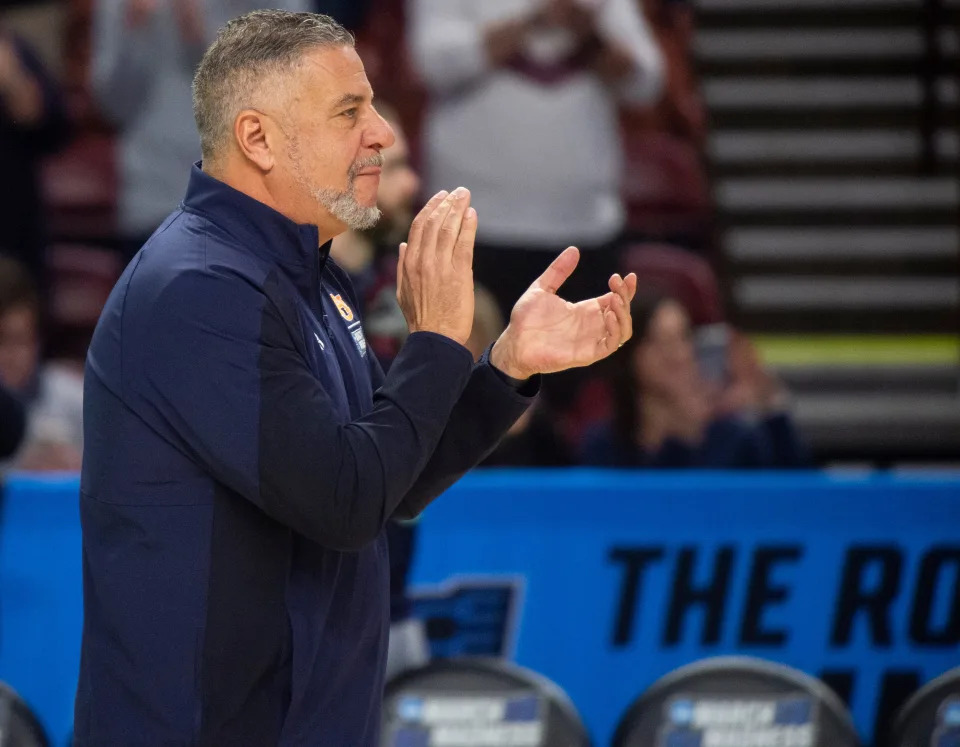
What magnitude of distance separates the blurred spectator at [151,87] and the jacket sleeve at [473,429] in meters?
2.90

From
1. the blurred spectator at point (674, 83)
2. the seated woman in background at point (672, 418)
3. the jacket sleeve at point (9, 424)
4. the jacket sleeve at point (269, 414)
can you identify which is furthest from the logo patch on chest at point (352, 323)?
the blurred spectator at point (674, 83)

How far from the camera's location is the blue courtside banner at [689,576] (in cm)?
340

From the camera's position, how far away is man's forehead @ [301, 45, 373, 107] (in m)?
1.91

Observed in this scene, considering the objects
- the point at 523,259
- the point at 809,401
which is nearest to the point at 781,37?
the point at 809,401

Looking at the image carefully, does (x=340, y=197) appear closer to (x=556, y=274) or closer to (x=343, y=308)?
(x=343, y=308)

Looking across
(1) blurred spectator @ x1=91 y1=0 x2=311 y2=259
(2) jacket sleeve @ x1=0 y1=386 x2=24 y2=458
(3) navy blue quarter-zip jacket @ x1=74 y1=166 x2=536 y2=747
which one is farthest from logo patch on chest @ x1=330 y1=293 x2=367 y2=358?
(1) blurred spectator @ x1=91 y1=0 x2=311 y2=259

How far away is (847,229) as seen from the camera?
680cm

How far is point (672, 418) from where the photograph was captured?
13.5ft

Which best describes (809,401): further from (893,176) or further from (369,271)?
(369,271)

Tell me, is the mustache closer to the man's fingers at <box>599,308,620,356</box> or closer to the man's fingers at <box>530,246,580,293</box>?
the man's fingers at <box>530,246,580,293</box>

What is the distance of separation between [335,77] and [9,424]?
1.75 metres

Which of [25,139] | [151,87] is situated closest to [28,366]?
[25,139]

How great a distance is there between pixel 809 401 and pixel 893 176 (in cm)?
136

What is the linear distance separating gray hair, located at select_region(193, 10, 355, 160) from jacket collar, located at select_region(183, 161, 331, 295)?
7 centimetres
